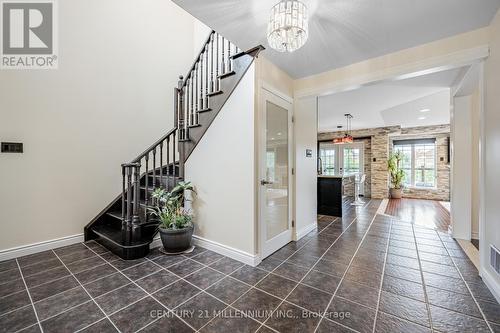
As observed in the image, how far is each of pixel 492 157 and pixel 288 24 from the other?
7.15 feet

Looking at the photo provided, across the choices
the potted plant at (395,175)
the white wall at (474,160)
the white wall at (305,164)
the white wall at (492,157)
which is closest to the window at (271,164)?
the white wall at (305,164)

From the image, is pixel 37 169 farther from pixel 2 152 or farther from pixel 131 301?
pixel 131 301

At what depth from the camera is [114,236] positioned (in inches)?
111

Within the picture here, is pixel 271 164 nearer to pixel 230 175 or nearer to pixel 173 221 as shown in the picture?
pixel 230 175

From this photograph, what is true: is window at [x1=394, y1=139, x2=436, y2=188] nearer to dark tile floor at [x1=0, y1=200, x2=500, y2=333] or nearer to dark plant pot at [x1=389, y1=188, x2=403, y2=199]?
dark plant pot at [x1=389, y1=188, x2=403, y2=199]

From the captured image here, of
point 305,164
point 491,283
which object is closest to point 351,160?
point 305,164

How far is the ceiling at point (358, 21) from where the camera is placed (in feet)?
5.76

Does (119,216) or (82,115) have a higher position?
(82,115)

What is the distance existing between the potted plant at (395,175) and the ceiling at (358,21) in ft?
20.9

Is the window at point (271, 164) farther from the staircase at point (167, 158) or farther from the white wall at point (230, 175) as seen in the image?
the staircase at point (167, 158)

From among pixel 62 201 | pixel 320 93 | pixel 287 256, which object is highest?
pixel 320 93

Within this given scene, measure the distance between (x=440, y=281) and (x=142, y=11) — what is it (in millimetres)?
5897

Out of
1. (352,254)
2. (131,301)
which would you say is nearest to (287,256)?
(352,254)

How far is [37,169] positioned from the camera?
2754 millimetres
